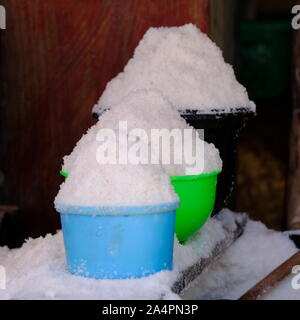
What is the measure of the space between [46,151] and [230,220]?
3.20ft

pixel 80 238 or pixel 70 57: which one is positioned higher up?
pixel 70 57

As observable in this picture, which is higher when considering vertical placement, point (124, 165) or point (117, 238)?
point (124, 165)

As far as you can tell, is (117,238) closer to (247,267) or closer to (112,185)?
(112,185)

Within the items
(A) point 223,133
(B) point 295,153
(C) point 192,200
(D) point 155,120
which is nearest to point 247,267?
(A) point 223,133

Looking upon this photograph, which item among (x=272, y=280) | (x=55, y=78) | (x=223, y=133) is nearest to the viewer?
(x=272, y=280)

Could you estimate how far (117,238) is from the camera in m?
2.37

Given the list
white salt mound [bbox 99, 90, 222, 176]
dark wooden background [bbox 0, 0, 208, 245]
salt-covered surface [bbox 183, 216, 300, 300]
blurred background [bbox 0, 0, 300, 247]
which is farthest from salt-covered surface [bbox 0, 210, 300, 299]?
dark wooden background [bbox 0, 0, 208, 245]

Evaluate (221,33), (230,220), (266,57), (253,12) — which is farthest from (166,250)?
(253,12)

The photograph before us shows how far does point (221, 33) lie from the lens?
4.07 meters

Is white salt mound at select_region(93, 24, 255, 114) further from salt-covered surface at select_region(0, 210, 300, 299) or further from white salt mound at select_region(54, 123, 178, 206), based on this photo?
white salt mound at select_region(54, 123, 178, 206)

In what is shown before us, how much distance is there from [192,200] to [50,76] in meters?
1.32

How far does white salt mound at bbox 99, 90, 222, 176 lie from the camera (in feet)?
8.59

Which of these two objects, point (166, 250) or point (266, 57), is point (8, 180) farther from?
point (266, 57)

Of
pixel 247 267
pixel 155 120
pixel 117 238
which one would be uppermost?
pixel 155 120
